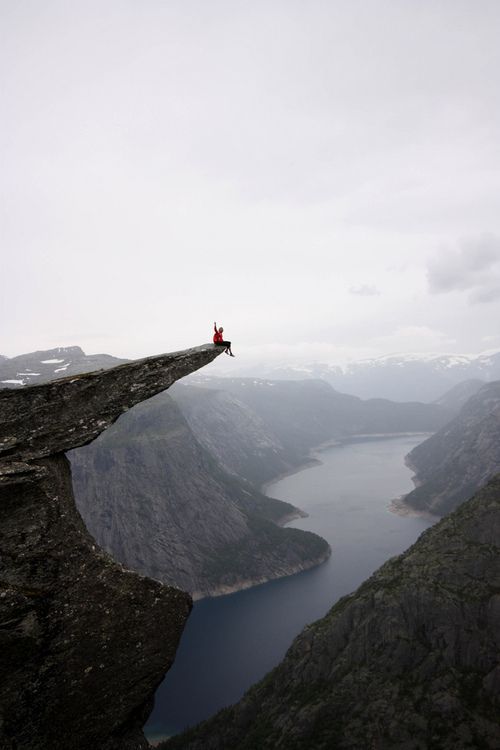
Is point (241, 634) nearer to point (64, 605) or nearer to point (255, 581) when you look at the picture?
point (255, 581)

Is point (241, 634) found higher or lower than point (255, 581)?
higher

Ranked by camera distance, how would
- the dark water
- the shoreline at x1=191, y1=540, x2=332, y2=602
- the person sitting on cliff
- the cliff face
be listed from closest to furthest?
the cliff face → the person sitting on cliff → the dark water → the shoreline at x1=191, y1=540, x2=332, y2=602

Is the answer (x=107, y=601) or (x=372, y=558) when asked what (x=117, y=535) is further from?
(x=107, y=601)

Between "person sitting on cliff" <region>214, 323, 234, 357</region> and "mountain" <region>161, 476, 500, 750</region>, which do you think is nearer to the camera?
"person sitting on cliff" <region>214, 323, 234, 357</region>

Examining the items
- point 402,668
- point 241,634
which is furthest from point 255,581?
point 402,668

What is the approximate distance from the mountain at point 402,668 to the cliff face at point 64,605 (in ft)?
218

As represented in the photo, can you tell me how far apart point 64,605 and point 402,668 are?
79705 millimetres

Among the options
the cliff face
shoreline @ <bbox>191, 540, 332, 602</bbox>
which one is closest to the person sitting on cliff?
the cliff face

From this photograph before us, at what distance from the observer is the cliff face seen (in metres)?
12.8

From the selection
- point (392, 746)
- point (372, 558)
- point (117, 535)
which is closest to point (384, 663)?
point (392, 746)

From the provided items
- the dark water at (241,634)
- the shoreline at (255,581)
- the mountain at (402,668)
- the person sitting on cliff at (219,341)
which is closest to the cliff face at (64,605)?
the person sitting on cliff at (219,341)

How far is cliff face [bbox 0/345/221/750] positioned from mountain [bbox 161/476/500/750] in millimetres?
66410

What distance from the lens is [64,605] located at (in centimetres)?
1347

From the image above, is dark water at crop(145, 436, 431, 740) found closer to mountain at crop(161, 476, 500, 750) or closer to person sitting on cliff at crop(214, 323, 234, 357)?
mountain at crop(161, 476, 500, 750)
